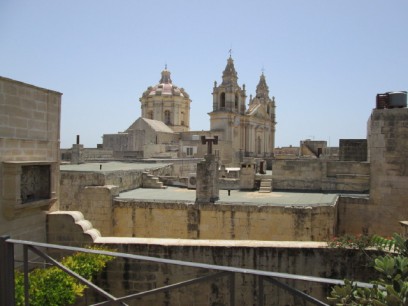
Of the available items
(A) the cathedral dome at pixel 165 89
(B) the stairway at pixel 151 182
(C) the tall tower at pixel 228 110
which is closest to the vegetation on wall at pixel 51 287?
(B) the stairway at pixel 151 182

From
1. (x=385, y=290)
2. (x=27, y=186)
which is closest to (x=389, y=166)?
(x=385, y=290)

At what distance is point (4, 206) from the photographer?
6137 mm

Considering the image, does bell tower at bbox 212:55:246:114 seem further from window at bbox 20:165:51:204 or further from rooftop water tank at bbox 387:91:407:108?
window at bbox 20:165:51:204

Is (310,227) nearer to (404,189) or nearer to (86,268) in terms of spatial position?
(404,189)

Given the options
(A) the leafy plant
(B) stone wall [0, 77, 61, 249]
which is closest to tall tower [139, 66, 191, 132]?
(B) stone wall [0, 77, 61, 249]

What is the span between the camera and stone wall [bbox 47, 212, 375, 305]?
6055mm

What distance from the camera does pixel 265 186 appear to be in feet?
54.1

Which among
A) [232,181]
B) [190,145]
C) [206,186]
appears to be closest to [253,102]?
[190,145]

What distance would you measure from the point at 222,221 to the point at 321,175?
5.37 m

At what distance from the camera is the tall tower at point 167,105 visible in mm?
56312

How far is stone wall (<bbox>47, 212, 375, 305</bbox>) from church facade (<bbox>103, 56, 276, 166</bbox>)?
3080cm

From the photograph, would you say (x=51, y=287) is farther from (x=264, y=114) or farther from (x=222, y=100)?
(x=264, y=114)

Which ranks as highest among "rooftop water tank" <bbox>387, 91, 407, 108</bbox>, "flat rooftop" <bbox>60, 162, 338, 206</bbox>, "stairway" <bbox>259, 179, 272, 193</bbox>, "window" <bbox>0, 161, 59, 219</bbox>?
"rooftop water tank" <bbox>387, 91, 407, 108</bbox>

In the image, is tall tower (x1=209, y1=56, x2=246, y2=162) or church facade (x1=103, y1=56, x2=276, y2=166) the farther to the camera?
tall tower (x1=209, y1=56, x2=246, y2=162)
